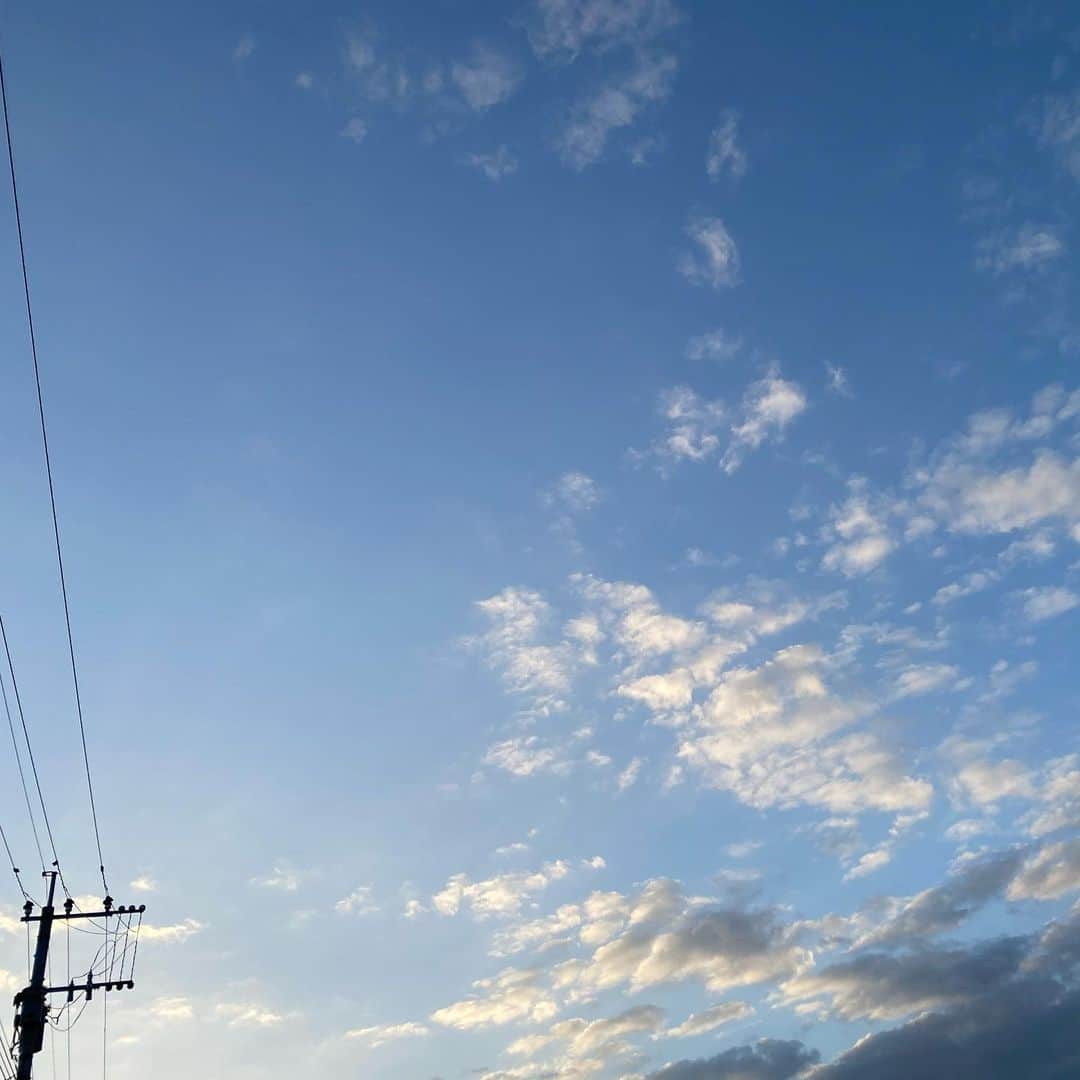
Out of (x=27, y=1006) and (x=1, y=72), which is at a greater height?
(x=1, y=72)

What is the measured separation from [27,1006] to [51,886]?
4.22 meters

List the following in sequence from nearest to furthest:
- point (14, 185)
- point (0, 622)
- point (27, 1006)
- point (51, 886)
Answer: point (14, 185)
point (0, 622)
point (27, 1006)
point (51, 886)

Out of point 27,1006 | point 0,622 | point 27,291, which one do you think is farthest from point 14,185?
point 27,1006

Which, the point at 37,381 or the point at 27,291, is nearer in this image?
the point at 27,291

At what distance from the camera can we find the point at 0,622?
20594 mm

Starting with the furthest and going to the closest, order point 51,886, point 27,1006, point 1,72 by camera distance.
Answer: point 51,886
point 27,1006
point 1,72

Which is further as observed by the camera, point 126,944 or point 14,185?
point 126,944

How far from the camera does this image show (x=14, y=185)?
1530 centimetres

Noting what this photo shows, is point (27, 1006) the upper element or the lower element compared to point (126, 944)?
lower

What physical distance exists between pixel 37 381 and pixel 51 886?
2607 centimetres

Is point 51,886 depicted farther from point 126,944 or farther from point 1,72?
point 1,72

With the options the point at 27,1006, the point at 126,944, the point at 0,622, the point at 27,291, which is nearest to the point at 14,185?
the point at 27,291

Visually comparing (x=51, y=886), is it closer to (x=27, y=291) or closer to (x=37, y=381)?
(x=37, y=381)

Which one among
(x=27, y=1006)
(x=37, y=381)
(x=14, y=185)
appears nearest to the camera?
(x=14, y=185)
